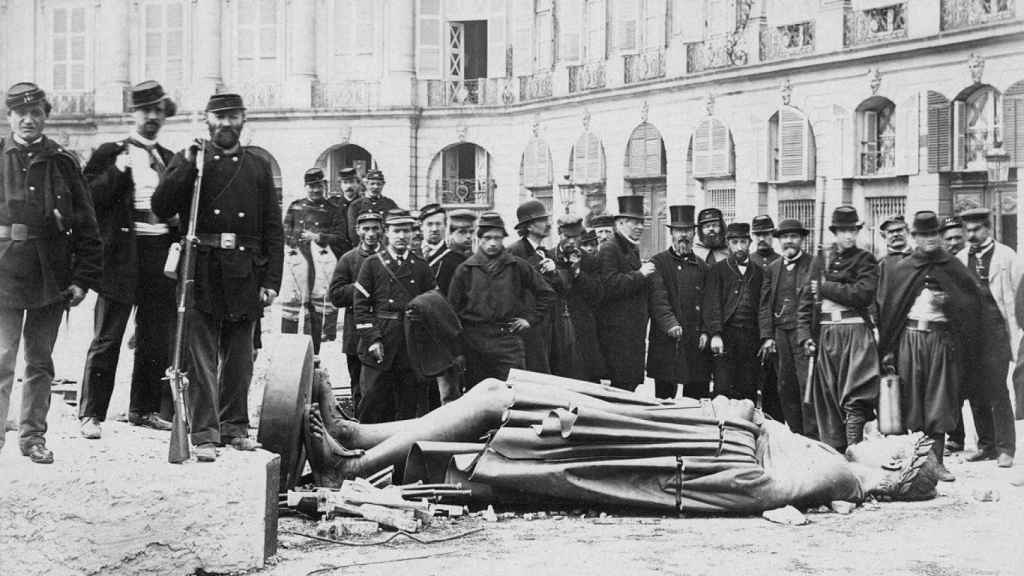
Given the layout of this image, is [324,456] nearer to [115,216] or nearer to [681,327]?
[115,216]

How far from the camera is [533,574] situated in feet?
22.3

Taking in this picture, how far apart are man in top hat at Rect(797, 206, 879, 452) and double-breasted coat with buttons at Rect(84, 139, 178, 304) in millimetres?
5403

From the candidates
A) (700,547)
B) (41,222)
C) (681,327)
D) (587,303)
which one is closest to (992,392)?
(681,327)

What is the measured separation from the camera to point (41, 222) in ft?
23.7

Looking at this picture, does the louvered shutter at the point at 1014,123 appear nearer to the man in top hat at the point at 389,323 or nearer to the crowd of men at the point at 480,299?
the crowd of men at the point at 480,299

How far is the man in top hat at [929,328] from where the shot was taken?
1060 centimetres

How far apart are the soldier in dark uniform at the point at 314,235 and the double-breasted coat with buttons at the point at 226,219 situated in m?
7.20

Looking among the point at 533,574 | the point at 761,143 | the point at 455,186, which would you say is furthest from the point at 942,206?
the point at 533,574

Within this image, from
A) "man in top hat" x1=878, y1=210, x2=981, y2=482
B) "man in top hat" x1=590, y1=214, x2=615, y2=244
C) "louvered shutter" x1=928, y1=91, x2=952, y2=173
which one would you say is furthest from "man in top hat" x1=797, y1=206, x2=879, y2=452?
"louvered shutter" x1=928, y1=91, x2=952, y2=173

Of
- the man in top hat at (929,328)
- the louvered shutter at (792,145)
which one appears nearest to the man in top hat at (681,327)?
the man in top hat at (929,328)

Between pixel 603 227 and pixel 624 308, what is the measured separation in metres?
0.82

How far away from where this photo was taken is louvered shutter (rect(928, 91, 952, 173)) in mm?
23516

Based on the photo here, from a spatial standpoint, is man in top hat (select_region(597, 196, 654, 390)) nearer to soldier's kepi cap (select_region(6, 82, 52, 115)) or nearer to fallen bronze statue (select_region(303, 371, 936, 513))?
fallen bronze statue (select_region(303, 371, 936, 513))

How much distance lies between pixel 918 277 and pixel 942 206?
531 inches
